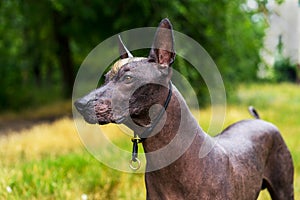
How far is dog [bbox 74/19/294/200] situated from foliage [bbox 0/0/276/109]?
5.82 m

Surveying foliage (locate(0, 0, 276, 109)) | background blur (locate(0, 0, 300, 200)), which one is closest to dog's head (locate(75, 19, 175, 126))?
background blur (locate(0, 0, 300, 200))

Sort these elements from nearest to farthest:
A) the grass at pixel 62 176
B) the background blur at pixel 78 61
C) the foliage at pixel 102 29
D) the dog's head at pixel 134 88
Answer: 1. the dog's head at pixel 134 88
2. the grass at pixel 62 176
3. the background blur at pixel 78 61
4. the foliage at pixel 102 29

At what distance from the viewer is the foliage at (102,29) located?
10891 millimetres

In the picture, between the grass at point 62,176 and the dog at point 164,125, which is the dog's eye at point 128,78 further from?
the grass at point 62,176

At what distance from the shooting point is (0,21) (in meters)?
14.2

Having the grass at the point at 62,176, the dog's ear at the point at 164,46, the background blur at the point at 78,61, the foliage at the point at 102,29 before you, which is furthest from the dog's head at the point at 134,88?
the foliage at the point at 102,29

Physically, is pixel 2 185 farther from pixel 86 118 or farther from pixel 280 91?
pixel 280 91

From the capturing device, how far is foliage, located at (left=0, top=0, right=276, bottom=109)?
35.7 ft

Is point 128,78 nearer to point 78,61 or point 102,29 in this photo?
point 102,29

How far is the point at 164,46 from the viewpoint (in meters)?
2.55

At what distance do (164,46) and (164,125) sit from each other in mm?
429

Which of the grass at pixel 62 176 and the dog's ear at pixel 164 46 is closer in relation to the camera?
the dog's ear at pixel 164 46

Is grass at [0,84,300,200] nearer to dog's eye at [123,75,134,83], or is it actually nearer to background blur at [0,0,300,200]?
background blur at [0,0,300,200]

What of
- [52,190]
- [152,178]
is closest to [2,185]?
[52,190]
